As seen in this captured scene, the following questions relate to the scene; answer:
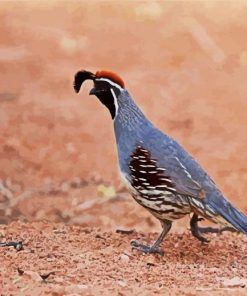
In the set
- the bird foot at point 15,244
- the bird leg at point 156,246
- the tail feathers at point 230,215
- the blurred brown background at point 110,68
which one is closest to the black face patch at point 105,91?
the bird leg at point 156,246

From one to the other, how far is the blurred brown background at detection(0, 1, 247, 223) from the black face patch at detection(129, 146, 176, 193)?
2.39 metres

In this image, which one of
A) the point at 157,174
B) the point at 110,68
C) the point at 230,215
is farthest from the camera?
the point at 110,68

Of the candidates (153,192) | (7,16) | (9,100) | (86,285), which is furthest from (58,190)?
(86,285)

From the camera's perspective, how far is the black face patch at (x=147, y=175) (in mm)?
7211

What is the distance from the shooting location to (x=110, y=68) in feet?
32.6

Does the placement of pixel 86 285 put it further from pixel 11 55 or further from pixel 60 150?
pixel 11 55

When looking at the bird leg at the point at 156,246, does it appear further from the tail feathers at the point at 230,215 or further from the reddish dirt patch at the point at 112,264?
the tail feathers at the point at 230,215

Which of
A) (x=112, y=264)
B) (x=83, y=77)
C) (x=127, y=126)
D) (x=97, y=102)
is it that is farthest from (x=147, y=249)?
(x=97, y=102)

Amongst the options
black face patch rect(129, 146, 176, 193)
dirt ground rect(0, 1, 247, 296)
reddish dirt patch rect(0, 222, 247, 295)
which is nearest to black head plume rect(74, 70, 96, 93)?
black face patch rect(129, 146, 176, 193)

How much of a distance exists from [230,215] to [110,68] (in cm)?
310

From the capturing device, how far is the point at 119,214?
30.3ft

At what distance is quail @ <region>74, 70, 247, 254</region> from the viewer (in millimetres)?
7164

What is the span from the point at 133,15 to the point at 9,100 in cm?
133

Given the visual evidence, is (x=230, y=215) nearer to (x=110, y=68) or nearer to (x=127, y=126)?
(x=127, y=126)
